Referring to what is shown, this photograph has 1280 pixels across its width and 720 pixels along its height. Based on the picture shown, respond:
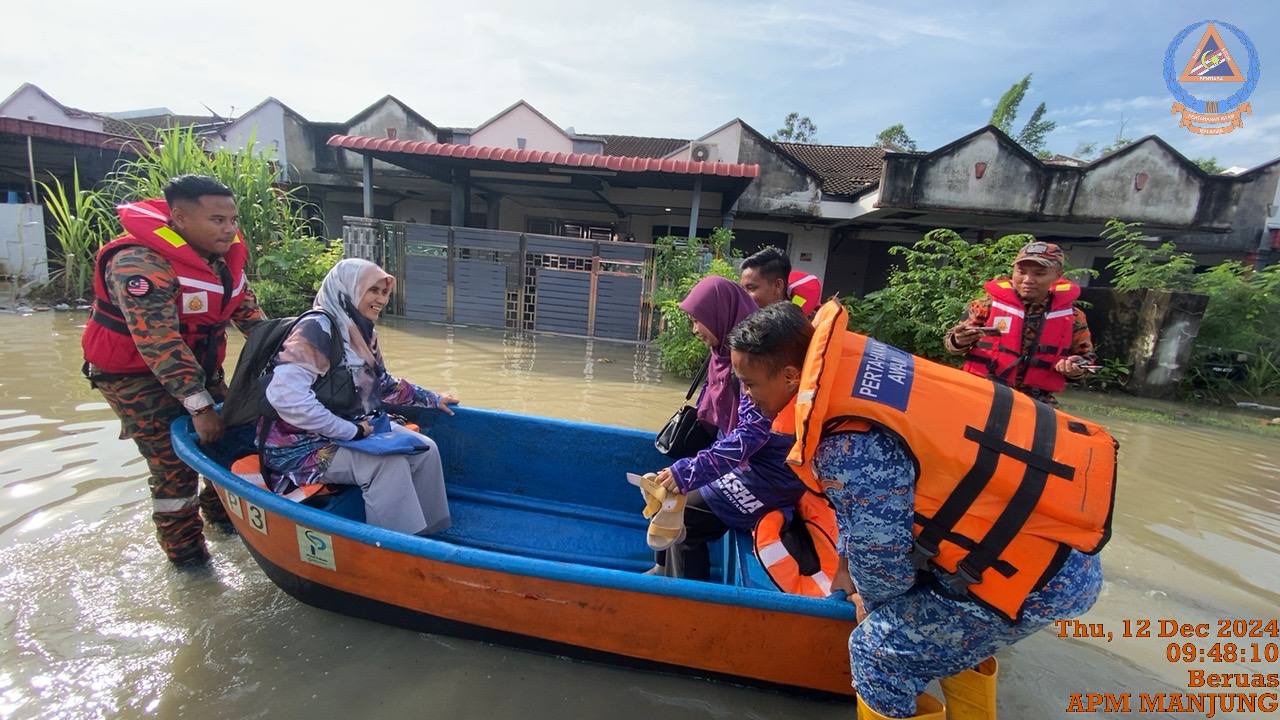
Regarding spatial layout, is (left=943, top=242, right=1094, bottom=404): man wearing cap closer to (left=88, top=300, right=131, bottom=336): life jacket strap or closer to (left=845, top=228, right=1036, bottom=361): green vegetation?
(left=845, top=228, right=1036, bottom=361): green vegetation

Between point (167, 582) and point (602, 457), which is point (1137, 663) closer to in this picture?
point (602, 457)

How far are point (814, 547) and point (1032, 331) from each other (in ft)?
6.46

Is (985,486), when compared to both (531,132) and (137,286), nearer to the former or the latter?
(137,286)

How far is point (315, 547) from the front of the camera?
2.12 m

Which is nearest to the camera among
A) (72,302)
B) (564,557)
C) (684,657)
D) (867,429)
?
(867,429)

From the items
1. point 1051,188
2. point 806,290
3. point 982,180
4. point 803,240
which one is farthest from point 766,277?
point 1051,188

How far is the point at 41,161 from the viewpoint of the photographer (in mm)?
11367

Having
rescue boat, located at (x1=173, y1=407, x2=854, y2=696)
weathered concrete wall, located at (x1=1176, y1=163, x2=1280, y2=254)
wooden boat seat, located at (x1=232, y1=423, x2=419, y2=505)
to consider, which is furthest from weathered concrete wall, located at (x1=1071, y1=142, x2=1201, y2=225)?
wooden boat seat, located at (x1=232, y1=423, x2=419, y2=505)

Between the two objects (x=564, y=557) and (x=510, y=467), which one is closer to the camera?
(x=564, y=557)

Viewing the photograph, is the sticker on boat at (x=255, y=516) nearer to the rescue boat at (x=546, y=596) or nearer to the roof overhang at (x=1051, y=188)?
the rescue boat at (x=546, y=596)

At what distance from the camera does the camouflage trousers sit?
243 centimetres

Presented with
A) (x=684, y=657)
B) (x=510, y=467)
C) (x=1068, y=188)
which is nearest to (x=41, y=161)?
(x=510, y=467)

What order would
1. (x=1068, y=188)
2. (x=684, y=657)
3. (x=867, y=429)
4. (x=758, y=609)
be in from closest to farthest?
(x=867, y=429) → (x=758, y=609) → (x=684, y=657) → (x=1068, y=188)

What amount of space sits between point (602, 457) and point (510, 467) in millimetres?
561
